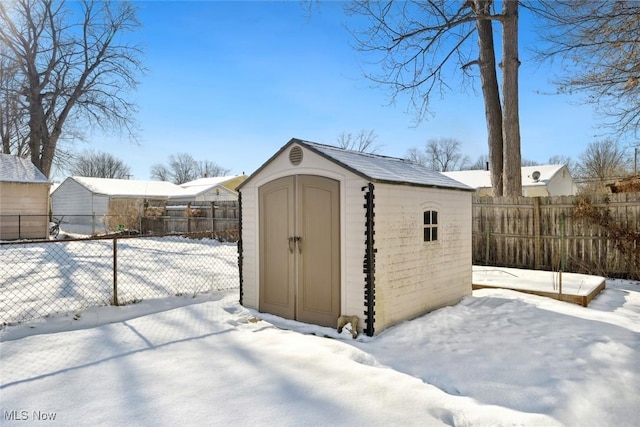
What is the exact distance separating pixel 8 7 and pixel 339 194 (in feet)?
76.9

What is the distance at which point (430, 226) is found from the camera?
5516 millimetres

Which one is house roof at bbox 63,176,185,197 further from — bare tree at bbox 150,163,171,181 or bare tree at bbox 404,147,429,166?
bare tree at bbox 150,163,171,181

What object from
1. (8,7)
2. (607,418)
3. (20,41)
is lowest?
(607,418)

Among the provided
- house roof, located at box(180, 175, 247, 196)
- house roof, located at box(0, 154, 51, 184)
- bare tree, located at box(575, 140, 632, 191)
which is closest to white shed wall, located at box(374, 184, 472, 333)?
house roof, located at box(0, 154, 51, 184)

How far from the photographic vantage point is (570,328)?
15.1 ft

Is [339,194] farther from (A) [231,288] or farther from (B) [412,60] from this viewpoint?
(B) [412,60]

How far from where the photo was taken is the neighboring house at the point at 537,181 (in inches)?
998

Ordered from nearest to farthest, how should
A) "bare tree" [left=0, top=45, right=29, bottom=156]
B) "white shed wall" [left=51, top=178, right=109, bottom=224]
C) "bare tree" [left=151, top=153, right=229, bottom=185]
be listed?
"bare tree" [left=0, top=45, right=29, bottom=156] → "white shed wall" [left=51, top=178, right=109, bottom=224] → "bare tree" [left=151, top=153, right=229, bottom=185]

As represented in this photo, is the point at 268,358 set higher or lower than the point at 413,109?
lower

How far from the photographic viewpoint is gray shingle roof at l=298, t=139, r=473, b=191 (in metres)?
4.65

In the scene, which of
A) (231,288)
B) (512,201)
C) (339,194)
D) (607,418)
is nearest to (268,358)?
(339,194)

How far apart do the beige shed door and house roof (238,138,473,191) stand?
0.34 m

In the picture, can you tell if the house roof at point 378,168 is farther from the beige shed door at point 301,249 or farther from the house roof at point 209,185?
the house roof at point 209,185

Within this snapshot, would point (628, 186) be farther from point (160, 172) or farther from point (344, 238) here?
point (160, 172)
